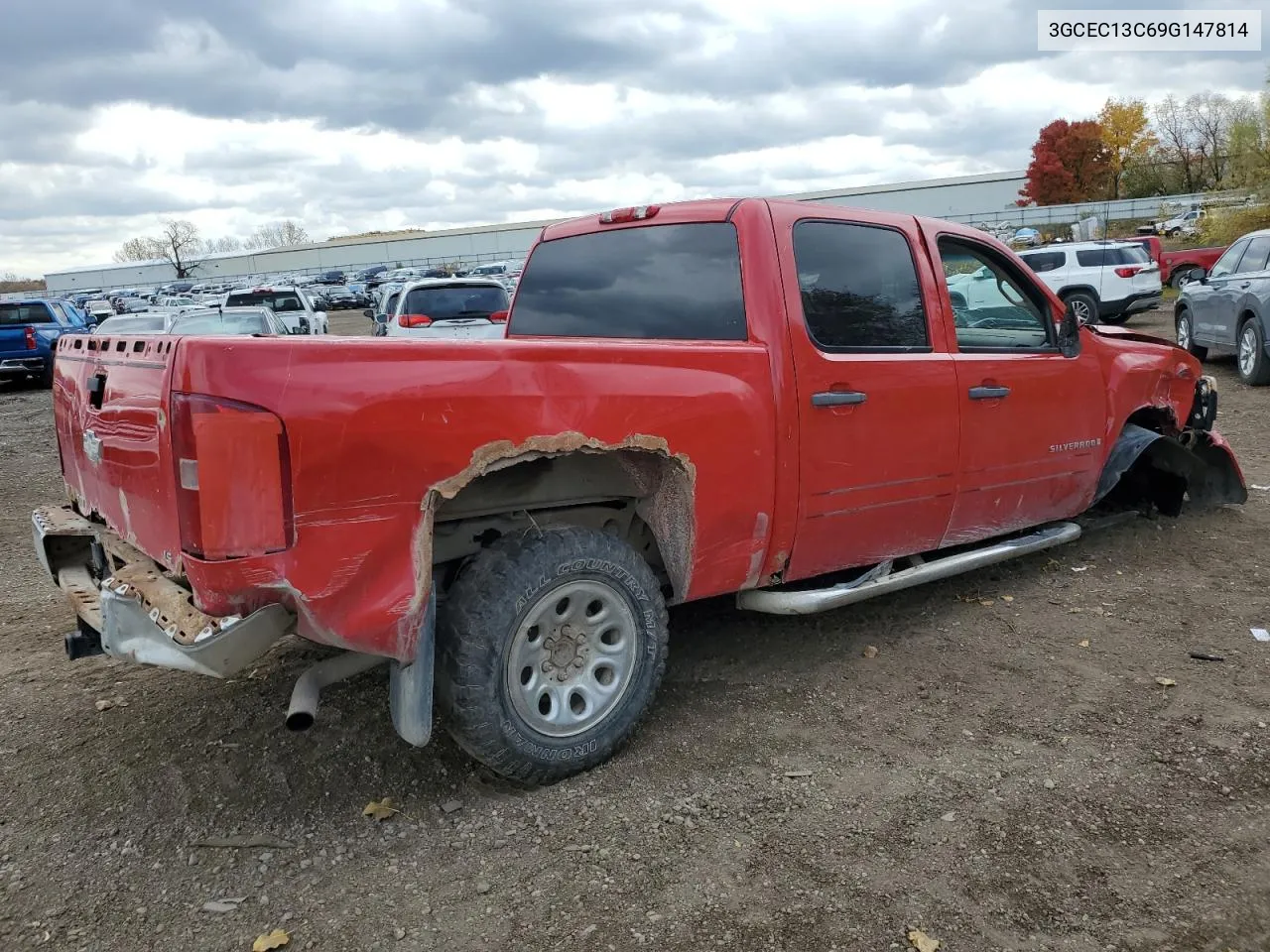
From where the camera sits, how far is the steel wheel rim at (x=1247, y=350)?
11.3m

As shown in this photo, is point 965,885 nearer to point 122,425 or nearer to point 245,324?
point 122,425

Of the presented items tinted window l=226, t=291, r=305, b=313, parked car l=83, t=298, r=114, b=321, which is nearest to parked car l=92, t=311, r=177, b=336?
tinted window l=226, t=291, r=305, b=313

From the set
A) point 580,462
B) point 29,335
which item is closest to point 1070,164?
point 29,335

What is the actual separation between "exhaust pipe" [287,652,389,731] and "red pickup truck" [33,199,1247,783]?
0.05 feet

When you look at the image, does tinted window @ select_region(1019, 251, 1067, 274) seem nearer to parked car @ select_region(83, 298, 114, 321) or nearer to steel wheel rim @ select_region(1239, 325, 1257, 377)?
steel wheel rim @ select_region(1239, 325, 1257, 377)

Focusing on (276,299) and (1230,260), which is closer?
(1230,260)

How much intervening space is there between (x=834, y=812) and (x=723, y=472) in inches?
46.8

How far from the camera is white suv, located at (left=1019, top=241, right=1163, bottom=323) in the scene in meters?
18.4

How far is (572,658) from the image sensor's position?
10.7 feet

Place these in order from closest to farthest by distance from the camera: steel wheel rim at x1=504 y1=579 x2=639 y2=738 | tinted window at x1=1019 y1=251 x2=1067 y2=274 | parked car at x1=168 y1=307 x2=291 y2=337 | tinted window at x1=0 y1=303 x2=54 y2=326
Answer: steel wheel rim at x1=504 y1=579 x2=639 y2=738, parked car at x1=168 y1=307 x2=291 y2=337, tinted window at x1=0 y1=303 x2=54 y2=326, tinted window at x1=1019 y1=251 x2=1067 y2=274

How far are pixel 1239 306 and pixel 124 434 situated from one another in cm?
1251

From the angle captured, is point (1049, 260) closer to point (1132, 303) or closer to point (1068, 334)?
point (1132, 303)

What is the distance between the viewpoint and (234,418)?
2.45 metres

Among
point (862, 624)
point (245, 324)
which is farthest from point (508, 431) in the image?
point (245, 324)
